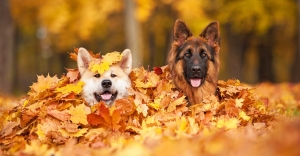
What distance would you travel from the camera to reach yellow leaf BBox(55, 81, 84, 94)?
19.0ft

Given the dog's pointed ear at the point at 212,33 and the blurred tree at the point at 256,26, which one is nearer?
the dog's pointed ear at the point at 212,33

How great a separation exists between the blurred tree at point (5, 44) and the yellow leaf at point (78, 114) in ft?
29.6

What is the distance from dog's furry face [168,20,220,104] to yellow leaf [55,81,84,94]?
1299mm

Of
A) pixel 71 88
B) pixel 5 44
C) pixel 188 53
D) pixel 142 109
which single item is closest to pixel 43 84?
pixel 71 88

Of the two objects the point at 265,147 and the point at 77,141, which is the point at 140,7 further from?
the point at 265,147

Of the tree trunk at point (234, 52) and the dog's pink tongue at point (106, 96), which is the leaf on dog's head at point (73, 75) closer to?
the dog's pink tongue at point (106, 96)

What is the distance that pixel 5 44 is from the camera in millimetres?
14164

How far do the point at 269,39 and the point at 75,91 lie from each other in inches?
736

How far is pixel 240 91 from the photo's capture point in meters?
6.54

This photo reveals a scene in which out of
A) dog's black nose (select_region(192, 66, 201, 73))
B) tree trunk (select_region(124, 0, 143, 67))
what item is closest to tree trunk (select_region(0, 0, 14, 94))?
tree trunk (select_region(124, 0, 143, 67))

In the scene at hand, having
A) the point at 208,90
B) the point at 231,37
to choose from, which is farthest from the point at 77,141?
the point at 231,37

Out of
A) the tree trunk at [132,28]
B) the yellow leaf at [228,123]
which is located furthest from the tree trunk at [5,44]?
the yellow leaf at [228,123]

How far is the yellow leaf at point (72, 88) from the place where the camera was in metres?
5.79

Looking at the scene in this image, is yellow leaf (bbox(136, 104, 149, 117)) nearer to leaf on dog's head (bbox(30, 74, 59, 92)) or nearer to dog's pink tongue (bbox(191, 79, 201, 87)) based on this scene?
dog's pink tongue (bbox(191, 79, 201, 87))
